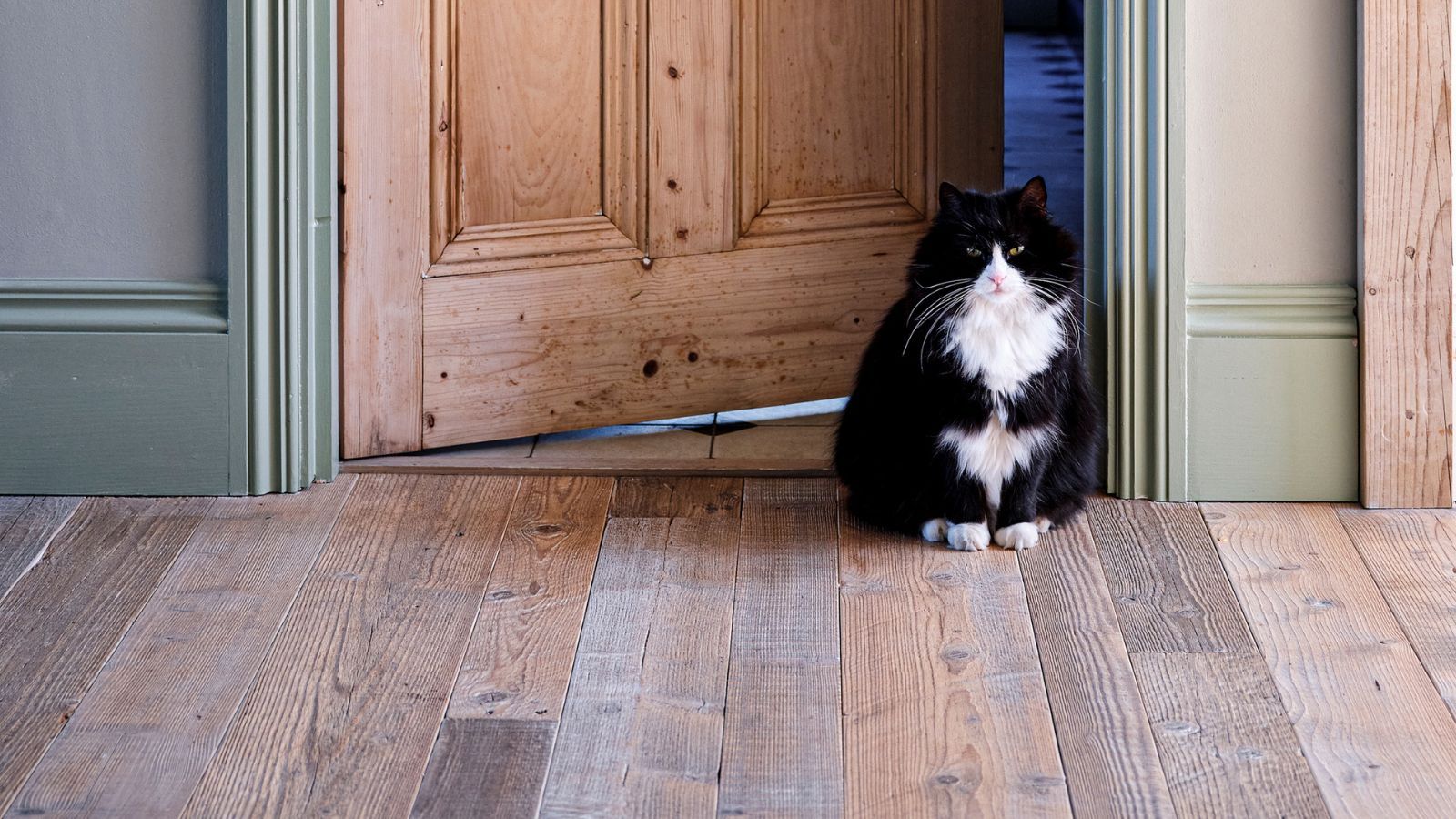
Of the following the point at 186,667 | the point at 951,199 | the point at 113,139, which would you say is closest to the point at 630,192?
the point at 951,199

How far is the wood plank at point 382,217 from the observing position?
7.13ft

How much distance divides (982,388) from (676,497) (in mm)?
514

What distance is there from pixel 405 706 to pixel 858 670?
468mm

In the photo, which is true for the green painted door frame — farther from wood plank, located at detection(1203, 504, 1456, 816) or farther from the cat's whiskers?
wood plank, located at detection(1203, 504, 1456, 816)

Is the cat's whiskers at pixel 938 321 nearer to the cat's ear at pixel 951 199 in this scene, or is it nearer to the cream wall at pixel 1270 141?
the cat's ear at pixel 951 199

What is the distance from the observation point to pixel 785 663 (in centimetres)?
159

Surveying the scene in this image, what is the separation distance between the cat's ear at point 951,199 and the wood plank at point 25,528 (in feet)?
4.06

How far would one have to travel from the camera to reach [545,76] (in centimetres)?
227

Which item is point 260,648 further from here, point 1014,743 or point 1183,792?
point 1183,792

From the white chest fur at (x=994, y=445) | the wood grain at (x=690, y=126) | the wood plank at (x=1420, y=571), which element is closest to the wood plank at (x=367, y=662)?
the wood grain at (x=690, y=126)

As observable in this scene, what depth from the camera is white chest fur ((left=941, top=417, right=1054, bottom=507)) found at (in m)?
1.91

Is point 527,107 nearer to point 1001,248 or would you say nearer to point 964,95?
point 964,95

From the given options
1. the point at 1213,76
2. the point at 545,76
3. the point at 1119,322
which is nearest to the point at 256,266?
the point at 545,76

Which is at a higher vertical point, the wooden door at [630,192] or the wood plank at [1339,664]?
the wooden door at [630,192]
